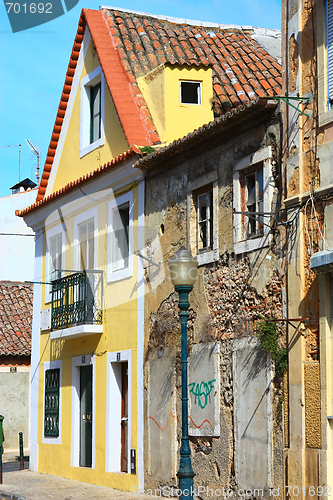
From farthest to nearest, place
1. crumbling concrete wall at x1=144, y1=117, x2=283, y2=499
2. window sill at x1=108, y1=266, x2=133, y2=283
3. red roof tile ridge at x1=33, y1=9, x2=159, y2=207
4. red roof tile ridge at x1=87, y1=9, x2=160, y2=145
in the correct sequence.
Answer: red roof tile ridge at x1=33, y1=9, x2=159, y2=207, red roof tile ridge at x1=87, y1=9, x2=160, y2=145, window sill at x1=108, y1=266, x2=133, y2=283, crumbling concrete wall at x1=144, y1=117, x2=283, y2=499

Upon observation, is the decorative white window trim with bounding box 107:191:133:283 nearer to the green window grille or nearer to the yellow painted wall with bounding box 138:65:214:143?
the yellow painted wall with bounding box 138:65:214:143

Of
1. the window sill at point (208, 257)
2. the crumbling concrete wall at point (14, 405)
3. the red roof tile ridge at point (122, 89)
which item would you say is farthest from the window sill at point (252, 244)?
the crumbling concrete wall at point (14, 405)

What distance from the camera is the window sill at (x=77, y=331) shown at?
48.9 feet

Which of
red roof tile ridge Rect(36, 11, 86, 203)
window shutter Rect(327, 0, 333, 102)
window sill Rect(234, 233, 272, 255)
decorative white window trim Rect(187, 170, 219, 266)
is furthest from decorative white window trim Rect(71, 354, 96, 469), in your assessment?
window shutter Rect(327, 0, 333, 102)

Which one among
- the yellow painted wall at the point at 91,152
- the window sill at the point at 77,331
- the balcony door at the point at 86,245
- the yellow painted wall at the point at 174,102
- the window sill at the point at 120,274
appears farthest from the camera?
the balcony door at the point at 86,245

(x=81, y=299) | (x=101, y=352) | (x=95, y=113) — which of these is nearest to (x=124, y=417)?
(x=101, y=352)

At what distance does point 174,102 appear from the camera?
14727mm

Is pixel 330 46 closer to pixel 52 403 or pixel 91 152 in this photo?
pixel 91 152

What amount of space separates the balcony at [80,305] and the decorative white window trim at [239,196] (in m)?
4.86

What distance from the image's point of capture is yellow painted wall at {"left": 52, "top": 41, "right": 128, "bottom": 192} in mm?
15219

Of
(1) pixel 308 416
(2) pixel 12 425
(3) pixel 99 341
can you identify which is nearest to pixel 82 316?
(3) pixel 99 341

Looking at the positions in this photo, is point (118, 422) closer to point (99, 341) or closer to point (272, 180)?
point (99, 341)

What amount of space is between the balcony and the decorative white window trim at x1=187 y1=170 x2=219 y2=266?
3449 millimetres

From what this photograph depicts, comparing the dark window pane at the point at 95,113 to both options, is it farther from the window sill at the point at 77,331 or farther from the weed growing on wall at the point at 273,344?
the weed growing on wall at the point at 273,344
